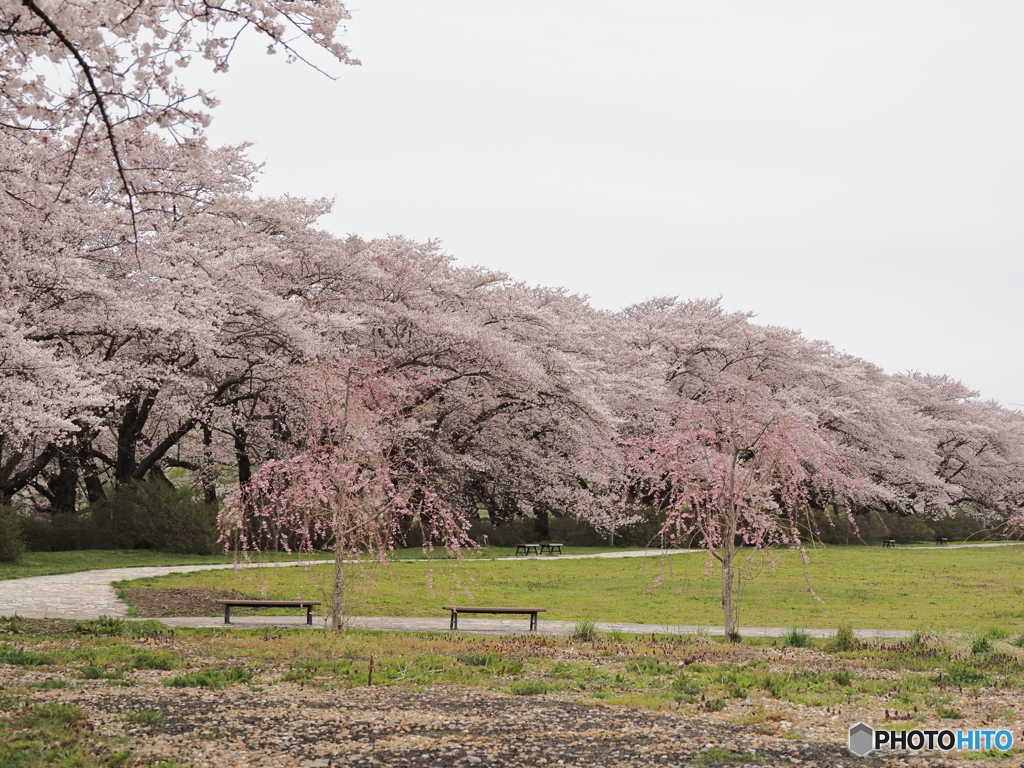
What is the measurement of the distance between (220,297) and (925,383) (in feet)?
161

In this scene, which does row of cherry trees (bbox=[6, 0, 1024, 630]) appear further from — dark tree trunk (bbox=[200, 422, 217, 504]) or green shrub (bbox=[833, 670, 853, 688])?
green shrub (bbox=[833, 670, 853, 688])

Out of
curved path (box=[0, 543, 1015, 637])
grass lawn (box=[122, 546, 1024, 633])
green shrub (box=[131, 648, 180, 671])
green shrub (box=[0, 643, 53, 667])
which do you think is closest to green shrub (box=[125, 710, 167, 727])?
green shrub (box=[131, 648, 180, 671])

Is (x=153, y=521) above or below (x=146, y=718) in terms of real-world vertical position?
above

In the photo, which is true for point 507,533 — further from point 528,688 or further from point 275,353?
point 528,688

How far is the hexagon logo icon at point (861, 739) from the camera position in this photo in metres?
6.55

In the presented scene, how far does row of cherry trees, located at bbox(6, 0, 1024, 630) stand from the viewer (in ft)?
39.5

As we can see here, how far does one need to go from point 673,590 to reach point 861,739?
13308 millimetres

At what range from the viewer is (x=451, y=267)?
3344cm

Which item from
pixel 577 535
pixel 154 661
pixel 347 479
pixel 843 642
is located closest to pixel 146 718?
Result: pixel 154 661

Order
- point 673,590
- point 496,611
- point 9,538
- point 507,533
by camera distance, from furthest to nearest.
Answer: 1. point 507,533
2. point 9,538
3. point 673,590
4. point 496,611

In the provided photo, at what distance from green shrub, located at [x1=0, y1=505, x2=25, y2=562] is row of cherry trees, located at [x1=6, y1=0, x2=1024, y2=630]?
1.78 metres

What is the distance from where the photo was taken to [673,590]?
65.2 feet

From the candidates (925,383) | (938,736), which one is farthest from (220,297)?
(925,383)

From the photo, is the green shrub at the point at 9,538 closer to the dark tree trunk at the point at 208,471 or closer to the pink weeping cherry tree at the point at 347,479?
the dark tree trunk at the point at 208,471
